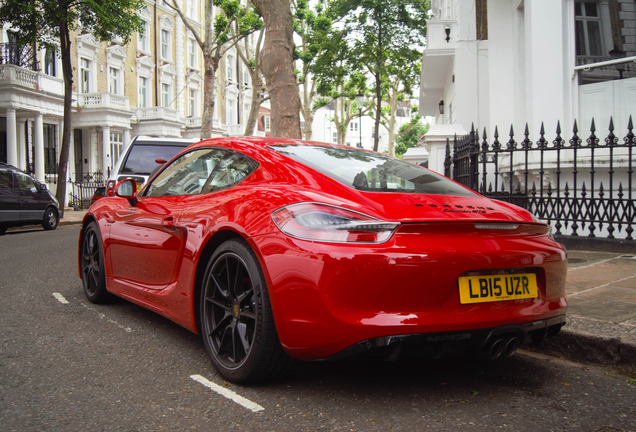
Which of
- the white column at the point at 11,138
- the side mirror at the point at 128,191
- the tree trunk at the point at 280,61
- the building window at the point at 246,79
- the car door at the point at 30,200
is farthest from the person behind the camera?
the building window at the point at 246,79

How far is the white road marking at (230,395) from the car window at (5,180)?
12.8 metres

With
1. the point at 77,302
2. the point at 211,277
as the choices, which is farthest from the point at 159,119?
the point at 211,277

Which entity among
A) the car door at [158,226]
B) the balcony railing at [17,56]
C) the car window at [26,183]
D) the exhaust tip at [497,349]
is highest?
the balcony railing at [17,56]

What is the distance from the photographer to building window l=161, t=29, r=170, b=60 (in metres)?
38.0

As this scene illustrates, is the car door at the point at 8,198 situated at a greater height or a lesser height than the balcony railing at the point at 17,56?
lesser

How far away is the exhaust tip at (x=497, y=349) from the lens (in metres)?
2.71

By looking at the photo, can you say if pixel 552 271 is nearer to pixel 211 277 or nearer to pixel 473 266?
pixel 473 266

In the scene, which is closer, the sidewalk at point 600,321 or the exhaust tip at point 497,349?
the exhaust tip at point 497,349

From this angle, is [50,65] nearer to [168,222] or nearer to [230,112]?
[230,112]

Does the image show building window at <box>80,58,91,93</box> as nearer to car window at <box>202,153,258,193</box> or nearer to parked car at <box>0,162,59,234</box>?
parked car at <box>0,162,59,234</box>

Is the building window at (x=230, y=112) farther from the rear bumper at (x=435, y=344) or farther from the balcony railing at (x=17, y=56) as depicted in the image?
the rear bumper at (x=435, y=344)

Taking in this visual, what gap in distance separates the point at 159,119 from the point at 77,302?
31.3m

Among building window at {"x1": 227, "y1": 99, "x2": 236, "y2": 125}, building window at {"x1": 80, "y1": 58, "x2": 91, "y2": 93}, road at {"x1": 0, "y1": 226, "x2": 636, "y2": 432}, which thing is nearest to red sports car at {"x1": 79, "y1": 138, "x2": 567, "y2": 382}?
road at {"x1": 0, "y1": 226, "x2": 636, "y2": 432}

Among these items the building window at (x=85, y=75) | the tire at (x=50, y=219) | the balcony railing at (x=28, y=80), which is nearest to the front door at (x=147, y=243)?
the tire at (x=50, y=219)
